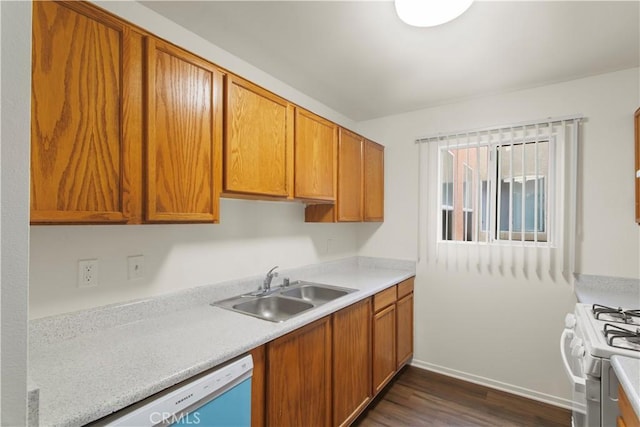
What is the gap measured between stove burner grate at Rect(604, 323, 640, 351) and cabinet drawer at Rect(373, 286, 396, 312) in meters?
1.23

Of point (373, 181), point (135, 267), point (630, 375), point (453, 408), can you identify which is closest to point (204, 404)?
point (135, 267)

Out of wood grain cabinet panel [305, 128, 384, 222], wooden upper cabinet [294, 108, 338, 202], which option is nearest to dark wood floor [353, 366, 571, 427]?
wood grain cabinet panel [305, 128, 384, 222]

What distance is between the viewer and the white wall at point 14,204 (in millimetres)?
460

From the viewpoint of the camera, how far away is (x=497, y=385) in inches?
98.7

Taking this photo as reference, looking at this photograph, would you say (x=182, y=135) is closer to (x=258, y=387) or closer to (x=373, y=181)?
(x=258, y=387)

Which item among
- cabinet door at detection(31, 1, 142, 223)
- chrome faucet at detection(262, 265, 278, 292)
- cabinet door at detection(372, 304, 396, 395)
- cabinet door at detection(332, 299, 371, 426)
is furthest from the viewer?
cabinet door at detection(372, 304, 396, 395)

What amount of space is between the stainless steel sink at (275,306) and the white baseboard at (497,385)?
5.24 feet

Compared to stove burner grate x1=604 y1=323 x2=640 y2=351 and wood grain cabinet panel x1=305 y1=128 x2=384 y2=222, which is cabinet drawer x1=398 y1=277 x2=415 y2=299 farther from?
stove burner grate x1=604 y1=323 x2=640 y2=351

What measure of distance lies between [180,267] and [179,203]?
52 cm

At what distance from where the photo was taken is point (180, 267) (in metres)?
1.71

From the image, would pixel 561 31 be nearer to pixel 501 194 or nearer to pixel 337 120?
pixel 501 194

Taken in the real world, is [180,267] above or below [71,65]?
below

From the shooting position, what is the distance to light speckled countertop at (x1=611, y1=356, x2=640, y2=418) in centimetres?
91

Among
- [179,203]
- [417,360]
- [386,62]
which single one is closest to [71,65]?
[179,203]
